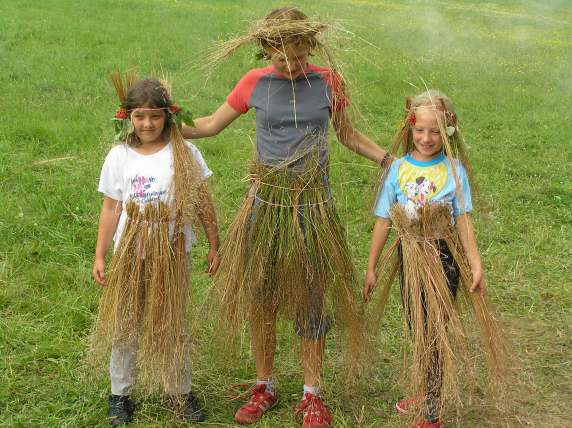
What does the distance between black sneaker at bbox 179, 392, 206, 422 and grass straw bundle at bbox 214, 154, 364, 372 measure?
37 centimetres

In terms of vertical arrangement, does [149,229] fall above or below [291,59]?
below

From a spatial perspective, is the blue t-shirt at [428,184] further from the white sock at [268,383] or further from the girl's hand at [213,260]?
the white sock at [268,383]

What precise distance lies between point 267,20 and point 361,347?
1375mm

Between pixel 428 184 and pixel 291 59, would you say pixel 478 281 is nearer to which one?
pixel 428 184

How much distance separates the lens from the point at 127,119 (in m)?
2.88

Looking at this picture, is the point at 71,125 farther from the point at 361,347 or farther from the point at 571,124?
the point at 571,124

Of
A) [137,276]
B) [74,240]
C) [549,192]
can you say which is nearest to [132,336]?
[137,276]

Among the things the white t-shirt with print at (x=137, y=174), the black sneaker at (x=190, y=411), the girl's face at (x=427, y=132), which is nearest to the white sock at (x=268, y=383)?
the black sneaker at (x=190, y=411)

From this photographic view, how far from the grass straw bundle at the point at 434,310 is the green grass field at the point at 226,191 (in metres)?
0.33

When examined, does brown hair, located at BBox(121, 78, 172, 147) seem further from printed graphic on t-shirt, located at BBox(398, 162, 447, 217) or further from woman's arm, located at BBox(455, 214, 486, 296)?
woman's arm, located at BBox(455, 214, 486, 296)

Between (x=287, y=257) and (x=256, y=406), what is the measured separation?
2.28 ft

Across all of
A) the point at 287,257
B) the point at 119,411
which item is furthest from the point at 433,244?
the point at 119,411

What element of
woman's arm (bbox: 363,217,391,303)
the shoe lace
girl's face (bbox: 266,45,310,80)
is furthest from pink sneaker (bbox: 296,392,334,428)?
girl's face (bbox: 266,45,310,80)

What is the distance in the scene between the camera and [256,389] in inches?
126
